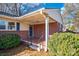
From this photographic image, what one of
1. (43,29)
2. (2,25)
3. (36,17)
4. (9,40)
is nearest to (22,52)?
(9,40)

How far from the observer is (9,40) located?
23.4 feet

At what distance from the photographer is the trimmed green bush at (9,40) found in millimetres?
6935

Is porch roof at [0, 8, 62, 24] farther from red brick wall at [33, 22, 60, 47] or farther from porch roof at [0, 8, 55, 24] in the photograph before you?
red brick wall at [33, 22, 60, 47]

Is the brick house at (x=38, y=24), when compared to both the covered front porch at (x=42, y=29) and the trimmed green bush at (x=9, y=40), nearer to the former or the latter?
the covered front porch at (x=42, y=29)

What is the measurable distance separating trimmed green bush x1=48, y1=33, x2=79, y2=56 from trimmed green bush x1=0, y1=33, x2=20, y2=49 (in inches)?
95.0

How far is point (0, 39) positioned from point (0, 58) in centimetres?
264

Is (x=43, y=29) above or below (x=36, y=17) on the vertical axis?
below

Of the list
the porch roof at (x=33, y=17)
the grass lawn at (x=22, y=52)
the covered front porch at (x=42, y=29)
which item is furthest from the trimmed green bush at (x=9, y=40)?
the porch roof at (x=33, y=17)

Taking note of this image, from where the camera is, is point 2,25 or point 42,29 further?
point 2,25

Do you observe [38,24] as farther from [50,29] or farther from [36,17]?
[50,29]

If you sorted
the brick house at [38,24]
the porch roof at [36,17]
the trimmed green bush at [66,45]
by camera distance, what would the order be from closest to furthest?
1. the trimmed green bush at [66,45]
2. the porch roof at [36,17]
3. the brick house at [38,24]

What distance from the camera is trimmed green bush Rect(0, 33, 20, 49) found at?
6.93 meters

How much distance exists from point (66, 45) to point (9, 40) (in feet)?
10.5

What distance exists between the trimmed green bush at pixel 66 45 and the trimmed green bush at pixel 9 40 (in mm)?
2413
